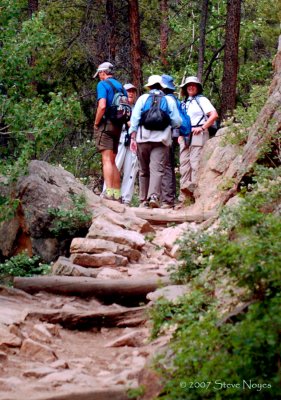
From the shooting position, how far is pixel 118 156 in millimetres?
14664

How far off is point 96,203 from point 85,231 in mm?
686

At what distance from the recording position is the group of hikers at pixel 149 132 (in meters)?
13.7

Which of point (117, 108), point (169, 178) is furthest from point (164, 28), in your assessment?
point (117, 108)

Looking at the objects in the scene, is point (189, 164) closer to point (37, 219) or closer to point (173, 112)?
point (173, 112)

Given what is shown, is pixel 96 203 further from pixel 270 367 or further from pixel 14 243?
pixel 270 367

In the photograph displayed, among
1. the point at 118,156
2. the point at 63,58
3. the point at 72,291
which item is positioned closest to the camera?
the point at 72,291

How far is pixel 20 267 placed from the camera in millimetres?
11094

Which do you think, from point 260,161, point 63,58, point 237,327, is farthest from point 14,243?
point 63,58

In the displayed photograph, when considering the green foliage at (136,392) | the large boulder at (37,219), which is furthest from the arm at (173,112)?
the green foliage at (136,392)

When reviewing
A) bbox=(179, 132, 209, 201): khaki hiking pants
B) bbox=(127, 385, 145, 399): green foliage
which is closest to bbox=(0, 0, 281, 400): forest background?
bbox=(127, 385, 145, 399): green foliage

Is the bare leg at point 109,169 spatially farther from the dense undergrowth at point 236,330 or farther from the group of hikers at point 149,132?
the dense undergrowth at point 236,330

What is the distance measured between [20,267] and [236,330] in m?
5.97

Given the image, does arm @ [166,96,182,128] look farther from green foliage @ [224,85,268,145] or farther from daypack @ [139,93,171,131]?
green foliage @ [224,85,268,145]

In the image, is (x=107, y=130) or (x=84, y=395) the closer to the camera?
(x=84, y=395)
